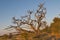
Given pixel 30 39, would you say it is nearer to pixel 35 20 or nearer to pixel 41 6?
pixel 35 20

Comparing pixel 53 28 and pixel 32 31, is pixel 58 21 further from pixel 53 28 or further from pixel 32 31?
pixel 32 31

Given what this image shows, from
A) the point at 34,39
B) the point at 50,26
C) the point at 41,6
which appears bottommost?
the point at 34,39

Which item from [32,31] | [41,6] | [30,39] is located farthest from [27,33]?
[41,6]

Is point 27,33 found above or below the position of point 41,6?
below

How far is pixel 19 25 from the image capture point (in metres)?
28.6

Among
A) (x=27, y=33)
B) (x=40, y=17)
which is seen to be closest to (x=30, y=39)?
(x=27, y=33)

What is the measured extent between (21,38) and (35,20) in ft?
14.1

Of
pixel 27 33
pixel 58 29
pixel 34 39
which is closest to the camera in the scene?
pixel 34 39

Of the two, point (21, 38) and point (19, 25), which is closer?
point (21, 38)

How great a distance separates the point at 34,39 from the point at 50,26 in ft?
25.9

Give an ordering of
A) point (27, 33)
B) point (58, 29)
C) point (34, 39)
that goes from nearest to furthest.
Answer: point (34, 39)
point (27, 33)
point (58, 29)

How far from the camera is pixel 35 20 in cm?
2752

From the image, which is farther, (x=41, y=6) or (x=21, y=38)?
(x=41, y=6)

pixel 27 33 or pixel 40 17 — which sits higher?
pixel 40 17
